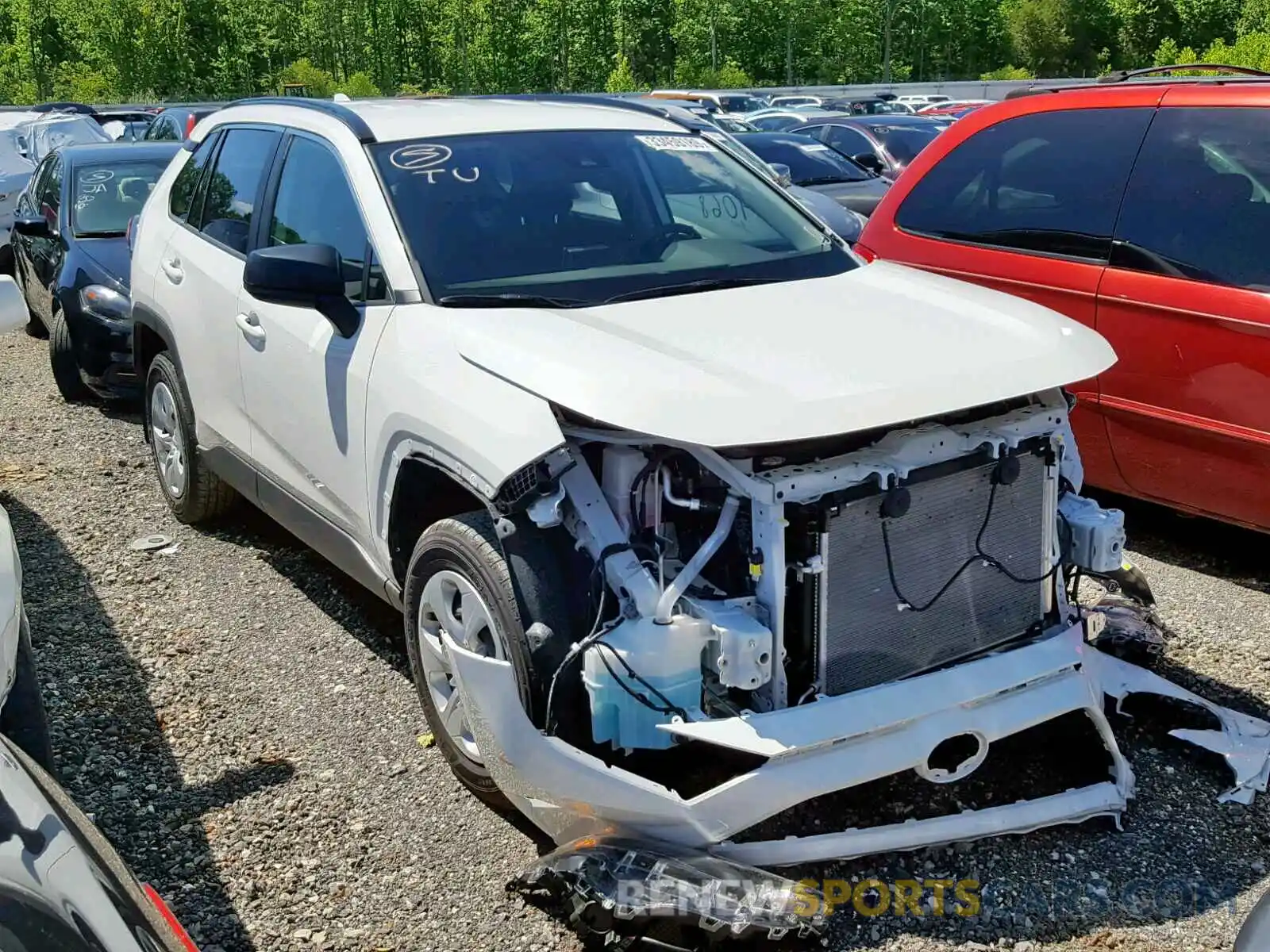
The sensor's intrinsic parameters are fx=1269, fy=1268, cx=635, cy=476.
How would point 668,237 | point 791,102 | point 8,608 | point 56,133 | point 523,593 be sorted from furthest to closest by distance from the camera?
1. point 791,102
2. point 56,133
3. point 668,237
4. point 523,593
5. point 8,608

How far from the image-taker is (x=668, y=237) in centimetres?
425

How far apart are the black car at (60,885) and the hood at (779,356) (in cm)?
139

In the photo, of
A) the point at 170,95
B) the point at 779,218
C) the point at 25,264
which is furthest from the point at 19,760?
the point at 170,95

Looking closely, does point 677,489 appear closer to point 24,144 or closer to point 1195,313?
point 1195,313

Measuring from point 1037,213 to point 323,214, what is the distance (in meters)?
3.16

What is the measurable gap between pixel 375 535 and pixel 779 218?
71.7 inches

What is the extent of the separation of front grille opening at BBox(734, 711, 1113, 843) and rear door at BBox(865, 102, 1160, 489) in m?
2.02

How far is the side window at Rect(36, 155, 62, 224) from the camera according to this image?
9359 mm

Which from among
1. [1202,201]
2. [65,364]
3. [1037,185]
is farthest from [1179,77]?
[65,364]

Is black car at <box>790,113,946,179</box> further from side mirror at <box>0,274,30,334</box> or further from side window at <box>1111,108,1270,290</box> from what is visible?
side mirror at <box>0,274,30,334</box>

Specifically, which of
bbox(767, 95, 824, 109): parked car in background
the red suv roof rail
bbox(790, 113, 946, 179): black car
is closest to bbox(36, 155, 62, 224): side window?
the red suv roof rail

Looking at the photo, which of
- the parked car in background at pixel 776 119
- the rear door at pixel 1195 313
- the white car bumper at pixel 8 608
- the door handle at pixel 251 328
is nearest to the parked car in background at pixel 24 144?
the door handle at pixel 251 328

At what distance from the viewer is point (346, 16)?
68.1 m

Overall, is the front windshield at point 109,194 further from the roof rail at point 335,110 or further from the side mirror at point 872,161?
the side mirror at point 872,161
